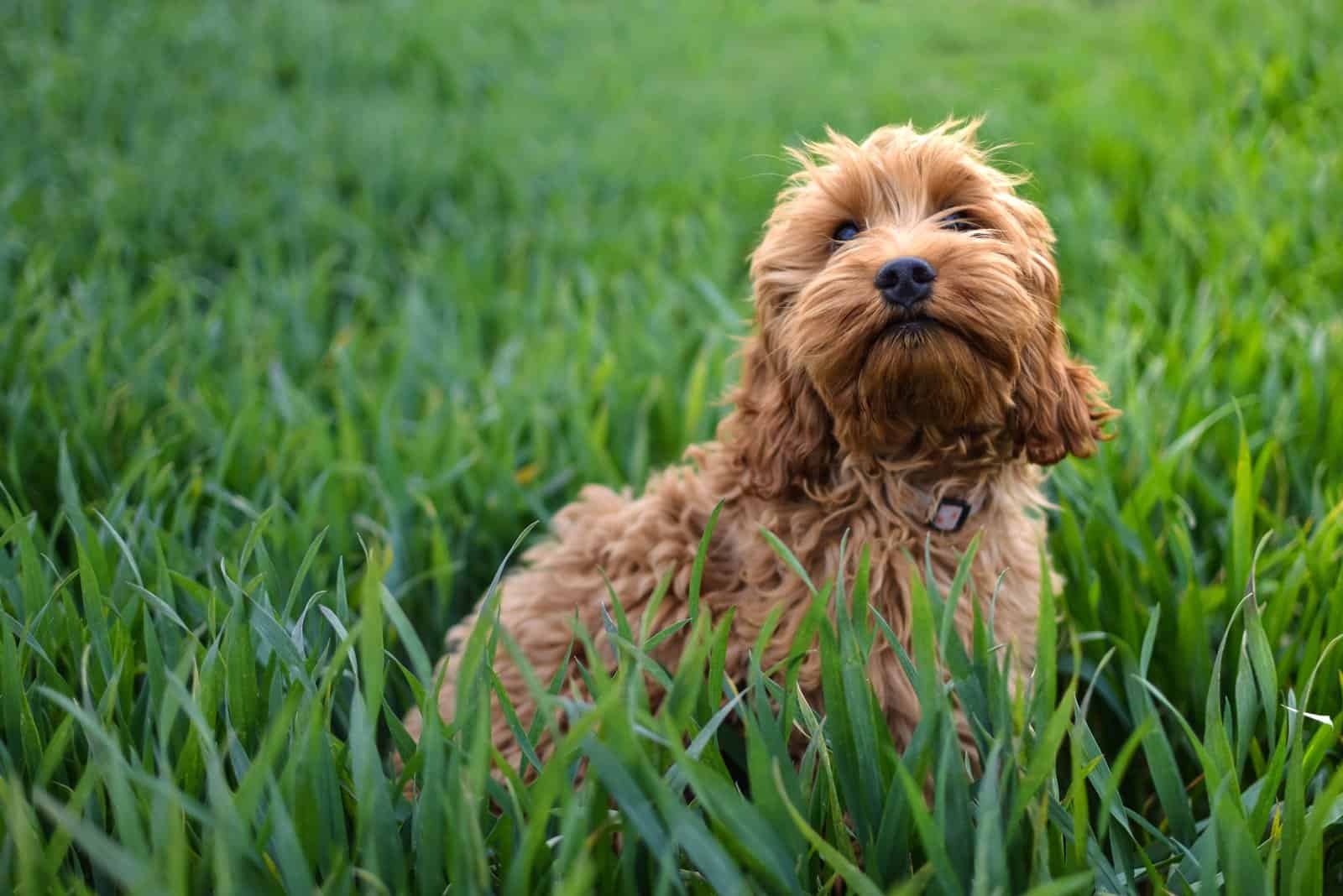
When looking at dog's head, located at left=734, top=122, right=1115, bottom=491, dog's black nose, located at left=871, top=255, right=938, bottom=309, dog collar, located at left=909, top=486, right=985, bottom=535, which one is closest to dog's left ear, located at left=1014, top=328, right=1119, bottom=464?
dog's head, located at left=734, top=122, right=1115, bottom=491

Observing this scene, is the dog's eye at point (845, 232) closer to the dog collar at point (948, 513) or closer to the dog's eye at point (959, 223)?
the dog's eye at point (959, 223)

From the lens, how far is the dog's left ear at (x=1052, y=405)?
1945mm

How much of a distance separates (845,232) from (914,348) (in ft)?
1.11

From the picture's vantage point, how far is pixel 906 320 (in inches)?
70.2

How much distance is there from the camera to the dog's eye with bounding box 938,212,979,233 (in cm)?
197

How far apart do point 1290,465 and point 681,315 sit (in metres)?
2.33

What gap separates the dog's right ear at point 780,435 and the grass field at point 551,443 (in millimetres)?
240

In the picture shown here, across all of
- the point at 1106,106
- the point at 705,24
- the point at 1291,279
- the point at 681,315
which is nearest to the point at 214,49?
the point at 705,24

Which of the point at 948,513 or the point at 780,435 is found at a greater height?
the point at 780,435

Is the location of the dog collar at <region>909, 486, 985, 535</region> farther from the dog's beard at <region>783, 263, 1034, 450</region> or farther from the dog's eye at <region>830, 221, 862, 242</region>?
the dog's eye at <region>830, 221, 862, 242</region>

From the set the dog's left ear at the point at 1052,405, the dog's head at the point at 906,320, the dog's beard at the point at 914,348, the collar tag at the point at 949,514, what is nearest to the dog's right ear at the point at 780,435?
the dog's head at the point at 906,320

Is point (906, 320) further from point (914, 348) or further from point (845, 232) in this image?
point (845, 232)

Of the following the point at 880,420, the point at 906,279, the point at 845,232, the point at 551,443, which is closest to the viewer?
the point at 906,279

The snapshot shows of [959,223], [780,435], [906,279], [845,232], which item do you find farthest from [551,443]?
[906,279]
